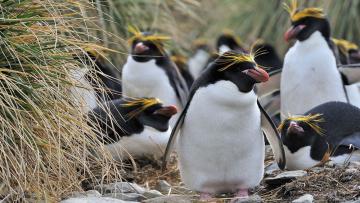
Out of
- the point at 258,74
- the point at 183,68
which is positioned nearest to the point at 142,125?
the point at 258,74

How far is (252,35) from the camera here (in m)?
10.8

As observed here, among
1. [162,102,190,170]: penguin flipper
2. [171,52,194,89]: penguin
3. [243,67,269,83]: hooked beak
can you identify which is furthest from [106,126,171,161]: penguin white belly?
[171,52,194,89]: penguin

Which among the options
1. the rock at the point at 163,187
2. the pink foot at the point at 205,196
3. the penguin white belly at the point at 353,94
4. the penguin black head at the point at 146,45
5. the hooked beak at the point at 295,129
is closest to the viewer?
the pink foot at the point at 205,196

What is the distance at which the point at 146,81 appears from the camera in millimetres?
7199

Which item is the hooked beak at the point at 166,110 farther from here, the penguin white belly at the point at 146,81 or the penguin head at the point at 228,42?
the penguin head at the point at 228,42

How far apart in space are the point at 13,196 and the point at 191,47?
652 centimetres

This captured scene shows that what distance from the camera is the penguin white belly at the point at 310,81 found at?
666cm

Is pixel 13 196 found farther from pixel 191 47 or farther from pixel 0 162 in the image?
pixel 191 47

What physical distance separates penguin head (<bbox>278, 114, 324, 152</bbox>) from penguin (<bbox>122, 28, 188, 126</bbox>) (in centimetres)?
199

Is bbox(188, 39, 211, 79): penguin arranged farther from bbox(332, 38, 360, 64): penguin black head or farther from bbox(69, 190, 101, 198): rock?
bbox(69, 190, 101, 198): rock

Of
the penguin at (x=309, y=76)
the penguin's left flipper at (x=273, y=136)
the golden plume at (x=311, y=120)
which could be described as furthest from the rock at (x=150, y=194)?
the penguin at (x=309, y=76)

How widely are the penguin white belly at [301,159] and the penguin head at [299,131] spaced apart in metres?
0.03

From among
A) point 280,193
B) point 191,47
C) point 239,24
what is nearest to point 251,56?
point 280,193

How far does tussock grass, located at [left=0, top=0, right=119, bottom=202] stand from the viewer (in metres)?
4.20
